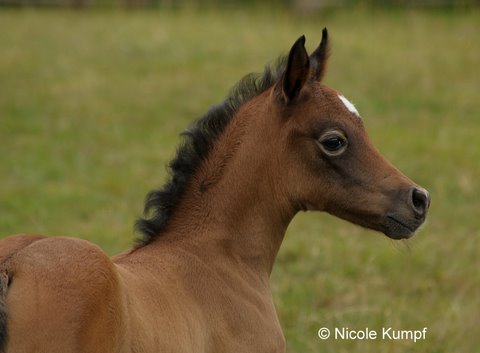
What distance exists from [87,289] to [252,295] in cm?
131

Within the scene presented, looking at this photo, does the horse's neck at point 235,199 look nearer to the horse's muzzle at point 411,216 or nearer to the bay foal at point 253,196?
the bay foal at point 253,196

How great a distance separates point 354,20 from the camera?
1777 cm

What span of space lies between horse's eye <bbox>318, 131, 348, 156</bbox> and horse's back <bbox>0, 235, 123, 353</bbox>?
4.47ft

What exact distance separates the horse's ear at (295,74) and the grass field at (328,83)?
1.08 meters

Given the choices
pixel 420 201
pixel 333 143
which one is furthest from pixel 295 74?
pixel 420 201

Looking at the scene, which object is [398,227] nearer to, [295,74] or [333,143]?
[333,143]

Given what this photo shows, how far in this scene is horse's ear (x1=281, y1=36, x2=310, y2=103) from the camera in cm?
468

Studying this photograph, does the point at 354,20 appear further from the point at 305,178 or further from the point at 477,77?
the point at 305,178

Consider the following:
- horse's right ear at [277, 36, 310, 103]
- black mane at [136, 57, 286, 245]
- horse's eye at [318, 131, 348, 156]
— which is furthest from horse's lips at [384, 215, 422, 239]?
black mane at [136, 57, 286, 245]

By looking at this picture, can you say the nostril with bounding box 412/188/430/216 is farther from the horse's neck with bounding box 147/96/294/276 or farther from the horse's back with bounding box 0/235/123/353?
the horse's back with bounding box 0/235/123/353

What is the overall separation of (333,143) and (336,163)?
0.10 meters

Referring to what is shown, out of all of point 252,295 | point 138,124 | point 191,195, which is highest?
point 191,195

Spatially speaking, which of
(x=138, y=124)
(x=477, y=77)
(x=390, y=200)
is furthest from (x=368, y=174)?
(x=477, y=77)

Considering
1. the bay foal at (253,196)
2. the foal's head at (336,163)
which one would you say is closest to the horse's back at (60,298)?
the bay foal at (253,196)
